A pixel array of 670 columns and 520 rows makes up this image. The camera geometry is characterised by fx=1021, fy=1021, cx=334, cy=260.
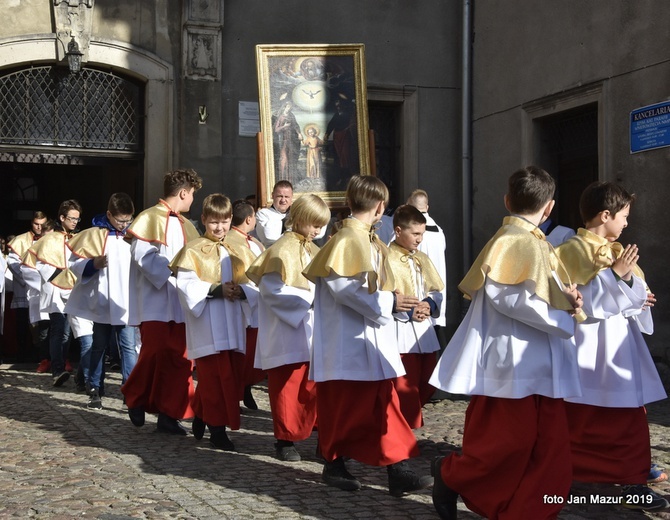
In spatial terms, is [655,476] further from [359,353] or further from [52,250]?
[52,250]

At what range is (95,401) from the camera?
8766 mm

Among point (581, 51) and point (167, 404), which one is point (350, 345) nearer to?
point (167, 404)

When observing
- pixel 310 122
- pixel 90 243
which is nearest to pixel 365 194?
pixel 90 243

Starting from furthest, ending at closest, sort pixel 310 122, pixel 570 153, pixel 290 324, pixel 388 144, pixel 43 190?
pixel 43 190
pixel 388 144
pixel 570 153
pixel 310 122
pixel 290 324

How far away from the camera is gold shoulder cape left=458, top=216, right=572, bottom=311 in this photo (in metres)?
4.61

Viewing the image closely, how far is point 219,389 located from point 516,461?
291cm

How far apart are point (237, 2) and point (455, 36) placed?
3115mm

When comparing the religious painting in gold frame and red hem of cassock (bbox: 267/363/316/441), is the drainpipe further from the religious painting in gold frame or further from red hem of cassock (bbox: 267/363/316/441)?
red hem of cassock (bbox: 267/363/316/441)

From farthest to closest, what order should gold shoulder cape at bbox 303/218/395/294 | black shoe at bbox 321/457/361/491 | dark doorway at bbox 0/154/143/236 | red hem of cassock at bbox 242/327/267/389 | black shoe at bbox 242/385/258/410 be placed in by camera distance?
dark doorway at bbox 0/154/143/236 < black shoe at bbox 242/385/258/410 < red hem of cassock at bbox 242/327/267/389 < black shoe at bbox 321/457/361/491 < gold shoulder cape at bbox 303/218/395/294

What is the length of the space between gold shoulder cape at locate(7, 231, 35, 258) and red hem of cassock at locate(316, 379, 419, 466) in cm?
801

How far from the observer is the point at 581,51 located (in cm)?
1157

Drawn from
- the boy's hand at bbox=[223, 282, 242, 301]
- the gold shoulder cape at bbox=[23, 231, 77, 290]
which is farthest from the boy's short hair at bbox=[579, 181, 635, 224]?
the gold shoulder cape at bbox=[23, 231, 77, 290]

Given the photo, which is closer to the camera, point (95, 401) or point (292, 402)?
point (292, 402)

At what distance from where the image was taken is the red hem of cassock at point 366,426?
17.7ft
